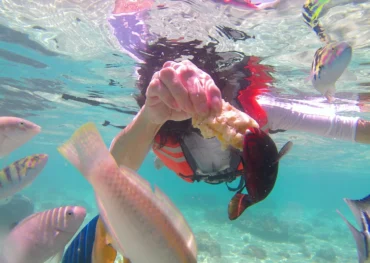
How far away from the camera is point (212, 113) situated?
1878 mm

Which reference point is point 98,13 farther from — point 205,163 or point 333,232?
point 333,232

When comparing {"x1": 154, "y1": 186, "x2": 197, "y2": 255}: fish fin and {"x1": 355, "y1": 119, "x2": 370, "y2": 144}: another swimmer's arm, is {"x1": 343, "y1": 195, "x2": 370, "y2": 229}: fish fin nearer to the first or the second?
{"x1": 154, "y1": 186, "x2": 197, "y2": 255}: fish fin

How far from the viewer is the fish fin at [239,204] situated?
136 cm

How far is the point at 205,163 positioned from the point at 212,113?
118 inches

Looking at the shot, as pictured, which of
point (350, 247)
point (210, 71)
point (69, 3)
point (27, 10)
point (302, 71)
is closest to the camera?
point (69, 3)

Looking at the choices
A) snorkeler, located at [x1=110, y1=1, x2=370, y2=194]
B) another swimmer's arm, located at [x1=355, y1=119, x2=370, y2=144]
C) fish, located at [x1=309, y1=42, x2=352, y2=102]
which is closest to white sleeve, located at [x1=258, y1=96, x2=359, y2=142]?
snorkeler, located at [x1=110, y1=1, x2=370, y2=194]

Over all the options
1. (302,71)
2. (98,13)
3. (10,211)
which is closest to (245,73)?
(302,71)

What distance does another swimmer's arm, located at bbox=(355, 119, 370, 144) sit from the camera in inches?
168

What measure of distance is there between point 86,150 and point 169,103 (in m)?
0.84

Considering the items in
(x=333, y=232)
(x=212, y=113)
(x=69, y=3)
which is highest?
(x=69, y=3)

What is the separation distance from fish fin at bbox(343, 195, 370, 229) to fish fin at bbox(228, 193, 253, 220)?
49.3 inches

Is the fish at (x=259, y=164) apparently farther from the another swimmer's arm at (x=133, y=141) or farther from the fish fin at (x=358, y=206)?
the another swimmer's arm at (x=133, y=141)

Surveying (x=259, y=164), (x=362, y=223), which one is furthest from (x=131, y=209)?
(x=362, y=223)

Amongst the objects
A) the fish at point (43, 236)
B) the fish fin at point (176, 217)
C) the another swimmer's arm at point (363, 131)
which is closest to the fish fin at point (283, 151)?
the fish fin at point (176, 217)
